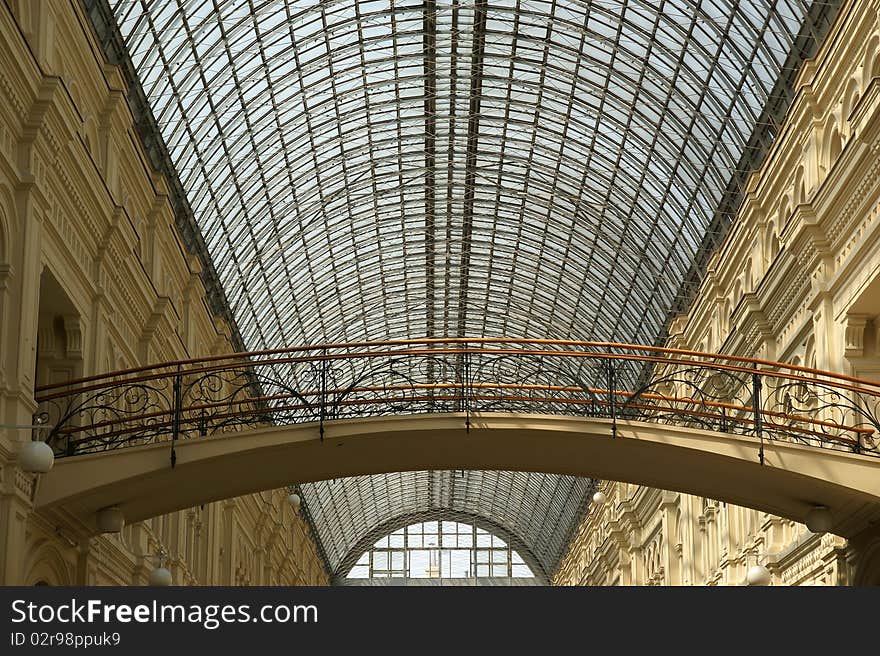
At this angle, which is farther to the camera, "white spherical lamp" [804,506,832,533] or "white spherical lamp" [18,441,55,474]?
"white spherical lamp" [804,506,832,533]

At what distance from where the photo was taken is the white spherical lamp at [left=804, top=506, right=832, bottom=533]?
2592 cm

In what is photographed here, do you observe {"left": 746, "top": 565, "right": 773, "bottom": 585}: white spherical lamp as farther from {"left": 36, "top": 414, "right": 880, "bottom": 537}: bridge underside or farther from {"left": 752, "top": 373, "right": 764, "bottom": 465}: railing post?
{"left": 752, "top": 373, "right": 764, "bottom": 465}: railing post

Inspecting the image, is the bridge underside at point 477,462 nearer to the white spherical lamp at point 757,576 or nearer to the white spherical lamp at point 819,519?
the white spherical lamp at point 819,519

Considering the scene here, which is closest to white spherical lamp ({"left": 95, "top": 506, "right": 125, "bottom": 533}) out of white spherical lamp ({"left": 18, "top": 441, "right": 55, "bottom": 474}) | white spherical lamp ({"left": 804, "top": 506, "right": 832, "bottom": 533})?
white spherical lamp ({"left": 18, "top": 441, "right": 55, "bottom": 474})

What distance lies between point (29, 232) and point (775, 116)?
61.9 ft

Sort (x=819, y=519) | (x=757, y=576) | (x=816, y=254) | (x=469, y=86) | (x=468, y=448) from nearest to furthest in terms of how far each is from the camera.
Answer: (x=819, y=519) < (x=468, y=448) < (x=757, y=576) < (x=816, y=254) < (x=469, y=86)

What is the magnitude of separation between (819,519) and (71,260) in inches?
577

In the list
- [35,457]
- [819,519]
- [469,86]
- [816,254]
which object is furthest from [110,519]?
[469,86]

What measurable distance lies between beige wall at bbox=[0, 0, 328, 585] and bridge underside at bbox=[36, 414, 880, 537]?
59.8 inches

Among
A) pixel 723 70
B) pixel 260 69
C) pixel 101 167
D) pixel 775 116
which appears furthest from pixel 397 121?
pixel 101 167

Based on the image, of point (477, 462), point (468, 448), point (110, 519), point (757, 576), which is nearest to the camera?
point (110, 519)

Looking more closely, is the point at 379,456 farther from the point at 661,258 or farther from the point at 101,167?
the point at 661,258

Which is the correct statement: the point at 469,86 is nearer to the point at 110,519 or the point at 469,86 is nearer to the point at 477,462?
the point at 477,462

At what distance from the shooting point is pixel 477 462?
27266 millimetres
